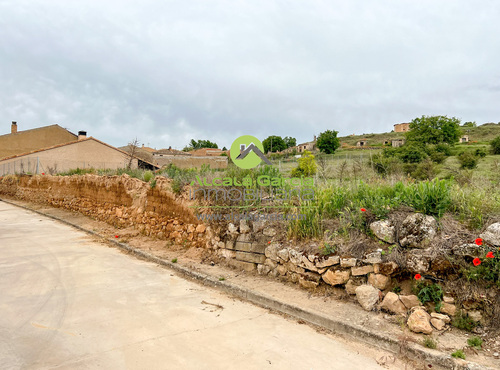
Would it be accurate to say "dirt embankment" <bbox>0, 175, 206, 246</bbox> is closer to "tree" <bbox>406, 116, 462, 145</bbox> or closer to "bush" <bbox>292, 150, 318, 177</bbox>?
"bush" <bbox>292, 150, 318, 177</bbox>

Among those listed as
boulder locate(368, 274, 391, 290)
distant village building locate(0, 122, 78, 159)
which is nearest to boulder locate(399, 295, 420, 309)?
boulder locate(368, 274, 391, 290)

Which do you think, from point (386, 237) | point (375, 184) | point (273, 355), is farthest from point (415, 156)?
point (273, 355)

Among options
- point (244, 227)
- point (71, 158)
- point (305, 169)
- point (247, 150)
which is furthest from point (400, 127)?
point (244, 227)

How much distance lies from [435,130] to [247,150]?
4400 centimetres

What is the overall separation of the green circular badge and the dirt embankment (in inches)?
86.7

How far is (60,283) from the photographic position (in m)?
5.68

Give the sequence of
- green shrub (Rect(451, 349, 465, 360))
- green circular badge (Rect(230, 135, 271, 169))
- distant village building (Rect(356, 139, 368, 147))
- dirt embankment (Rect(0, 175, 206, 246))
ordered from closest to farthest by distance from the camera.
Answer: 1. green shrub (Rect(451, 349, 465, 360))
2. dirt embankment (Rect(0, 175, 206, 246))
3. green circular badge (Rect(230, 135, 271, 169))
4. distant village building (Rect(356, 139, 368, 147))

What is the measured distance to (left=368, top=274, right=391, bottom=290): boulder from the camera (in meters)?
4.39

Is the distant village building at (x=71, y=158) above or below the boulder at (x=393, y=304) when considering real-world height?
above

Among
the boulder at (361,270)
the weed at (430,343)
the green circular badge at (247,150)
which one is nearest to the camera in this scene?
the weed at (430,343)

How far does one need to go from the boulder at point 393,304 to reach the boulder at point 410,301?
0.04 metres

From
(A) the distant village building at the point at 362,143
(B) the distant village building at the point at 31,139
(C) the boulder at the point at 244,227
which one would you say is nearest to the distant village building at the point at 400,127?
(A) the distant village building at the point at 362,143

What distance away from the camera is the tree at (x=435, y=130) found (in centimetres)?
4428

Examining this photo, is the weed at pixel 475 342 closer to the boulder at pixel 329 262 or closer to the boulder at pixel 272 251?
the boulder at pixel 329 262
